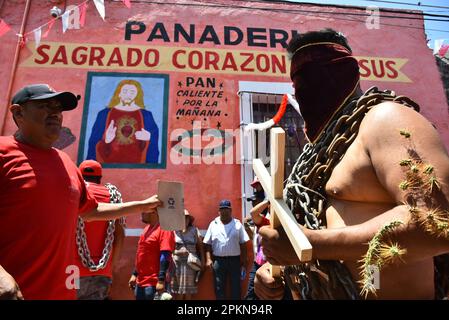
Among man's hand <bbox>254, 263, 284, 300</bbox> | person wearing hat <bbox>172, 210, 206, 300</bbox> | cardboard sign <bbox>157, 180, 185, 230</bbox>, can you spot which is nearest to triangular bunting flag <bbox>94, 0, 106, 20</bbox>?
person wearing hat <bbox>172, 210, 206, 300</bbox>

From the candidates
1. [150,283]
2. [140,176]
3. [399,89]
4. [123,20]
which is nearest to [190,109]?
[140,176]

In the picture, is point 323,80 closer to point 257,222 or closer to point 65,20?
point 257,222

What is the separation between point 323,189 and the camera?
1.58m

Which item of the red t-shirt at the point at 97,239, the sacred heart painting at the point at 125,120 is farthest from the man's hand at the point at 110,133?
the red t-shirt at the point at 97,239

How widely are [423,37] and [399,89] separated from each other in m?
1.57

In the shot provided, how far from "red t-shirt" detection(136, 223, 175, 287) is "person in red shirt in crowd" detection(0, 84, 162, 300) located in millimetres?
2944

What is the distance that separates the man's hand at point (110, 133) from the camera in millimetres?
6401

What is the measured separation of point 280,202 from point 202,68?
6.18 meters

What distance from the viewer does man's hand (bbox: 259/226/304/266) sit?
1384 mm

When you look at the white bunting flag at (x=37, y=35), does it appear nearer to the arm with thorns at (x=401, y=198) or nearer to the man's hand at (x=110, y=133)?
the man's hand at (x=110, y=133)

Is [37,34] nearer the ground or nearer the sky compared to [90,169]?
nearer the sky

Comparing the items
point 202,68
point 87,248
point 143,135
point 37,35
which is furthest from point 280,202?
point 37,35

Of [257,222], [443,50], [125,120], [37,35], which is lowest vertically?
[257,222]

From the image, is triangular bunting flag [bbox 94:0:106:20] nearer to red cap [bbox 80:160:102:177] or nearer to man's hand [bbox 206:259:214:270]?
red cap [bbox 80:160:102:177]
